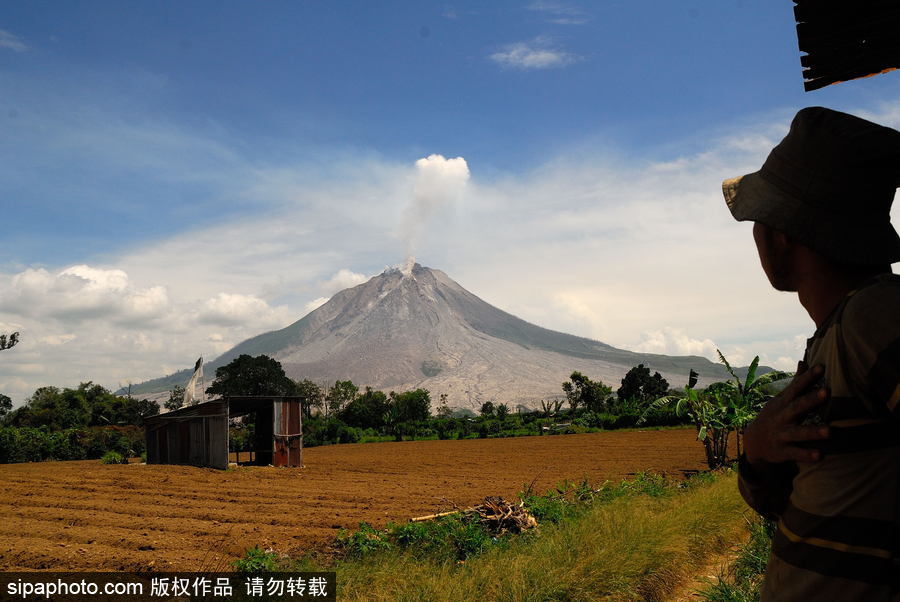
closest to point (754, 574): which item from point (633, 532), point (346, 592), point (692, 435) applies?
point (633, 532)

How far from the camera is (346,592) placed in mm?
5180

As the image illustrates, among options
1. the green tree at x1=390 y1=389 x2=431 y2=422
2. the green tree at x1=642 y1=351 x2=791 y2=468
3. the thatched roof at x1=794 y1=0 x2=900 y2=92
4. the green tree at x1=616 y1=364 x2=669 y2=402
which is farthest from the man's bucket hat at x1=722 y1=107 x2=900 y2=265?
the green tree at x1=616 y1=364 x2=669 y2=402

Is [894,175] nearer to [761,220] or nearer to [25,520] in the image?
[761,220]

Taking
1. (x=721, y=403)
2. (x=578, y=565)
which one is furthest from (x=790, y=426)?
(x=721, y=403)

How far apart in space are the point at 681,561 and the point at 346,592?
306 cm

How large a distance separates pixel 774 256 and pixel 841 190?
164mm

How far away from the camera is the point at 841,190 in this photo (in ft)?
3.78

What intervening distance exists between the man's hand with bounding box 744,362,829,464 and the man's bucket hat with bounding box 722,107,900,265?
0.24 metres

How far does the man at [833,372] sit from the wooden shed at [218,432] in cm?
2045

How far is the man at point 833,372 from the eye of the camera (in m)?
0.98

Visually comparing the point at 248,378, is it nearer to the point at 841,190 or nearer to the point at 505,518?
the point at 505,518

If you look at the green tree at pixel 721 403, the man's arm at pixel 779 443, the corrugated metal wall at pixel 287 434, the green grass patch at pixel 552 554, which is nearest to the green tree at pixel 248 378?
the corrugated metal wall at pixel 287 434

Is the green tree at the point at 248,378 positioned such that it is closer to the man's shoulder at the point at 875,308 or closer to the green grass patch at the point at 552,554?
the green grass patch at the point at 552,554

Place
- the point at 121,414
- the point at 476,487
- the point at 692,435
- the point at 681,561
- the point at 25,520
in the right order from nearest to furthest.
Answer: the point at 681,561 → the point at 25,520 → the point at 476,487 → the point at 692,435 → the point at 121,414
